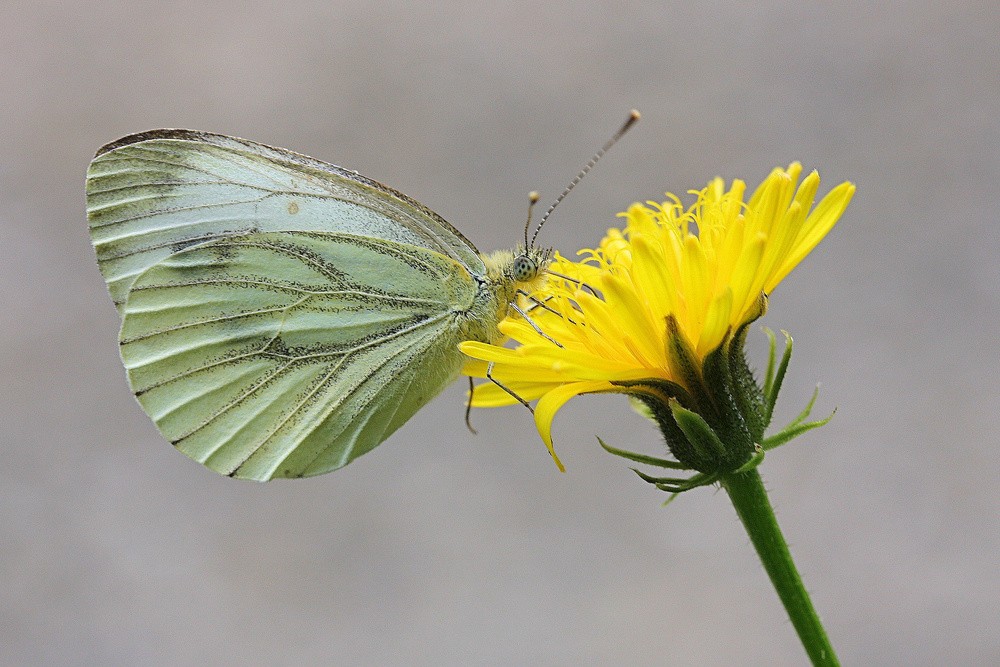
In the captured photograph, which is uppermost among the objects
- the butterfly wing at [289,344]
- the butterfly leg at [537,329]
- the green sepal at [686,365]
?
the green sepal at [686,365]

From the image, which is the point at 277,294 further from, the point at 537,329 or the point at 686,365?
the point at 686,365

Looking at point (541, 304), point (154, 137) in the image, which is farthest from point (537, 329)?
point (154, 137)

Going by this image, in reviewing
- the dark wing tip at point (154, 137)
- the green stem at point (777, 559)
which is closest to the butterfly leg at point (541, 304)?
the green stem at point (777, 559)

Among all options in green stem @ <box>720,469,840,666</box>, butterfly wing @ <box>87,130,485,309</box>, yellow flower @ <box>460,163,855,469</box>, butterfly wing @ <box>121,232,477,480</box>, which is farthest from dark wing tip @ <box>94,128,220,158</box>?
green stem @ <box>720,469,840,666</box>

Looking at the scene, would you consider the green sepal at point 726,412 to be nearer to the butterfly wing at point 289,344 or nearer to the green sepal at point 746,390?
the green sepal at point 746,390

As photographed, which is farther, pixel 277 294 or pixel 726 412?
pixel 277 294

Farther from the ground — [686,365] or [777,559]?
[686,365]
